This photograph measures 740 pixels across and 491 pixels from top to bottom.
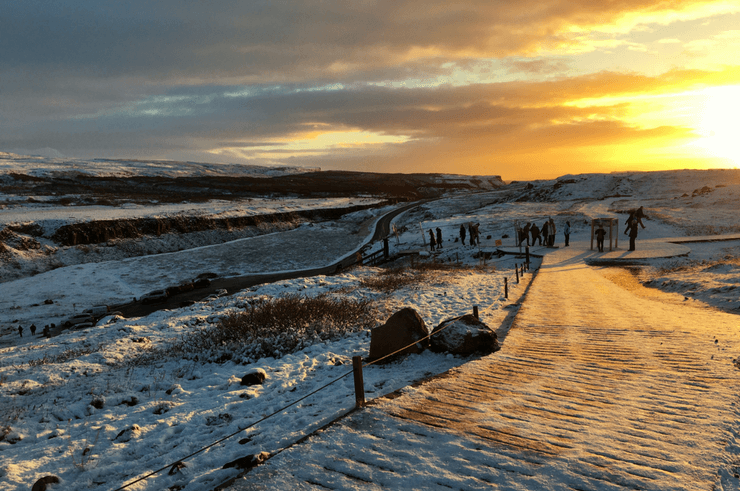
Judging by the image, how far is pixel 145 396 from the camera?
787 centimetres

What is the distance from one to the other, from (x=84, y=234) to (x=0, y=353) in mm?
35900

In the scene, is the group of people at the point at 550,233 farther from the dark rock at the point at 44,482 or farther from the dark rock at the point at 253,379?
the dark rock at the point at 44,482

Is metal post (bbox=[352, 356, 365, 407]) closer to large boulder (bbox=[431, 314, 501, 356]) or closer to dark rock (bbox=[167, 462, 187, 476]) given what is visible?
dark rock (bbox=[167, 462, 187, 476])

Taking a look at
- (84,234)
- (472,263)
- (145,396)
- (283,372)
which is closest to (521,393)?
(283,372)

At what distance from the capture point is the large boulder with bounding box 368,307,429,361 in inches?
365

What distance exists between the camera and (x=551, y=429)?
17.3 ft

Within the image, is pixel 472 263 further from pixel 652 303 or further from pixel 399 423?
pixel 399 423

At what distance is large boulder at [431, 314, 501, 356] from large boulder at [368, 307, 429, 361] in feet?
1.40

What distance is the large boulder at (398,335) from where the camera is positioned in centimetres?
927

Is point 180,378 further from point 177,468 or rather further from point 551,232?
point 551,232

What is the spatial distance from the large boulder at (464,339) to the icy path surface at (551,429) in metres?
0.39

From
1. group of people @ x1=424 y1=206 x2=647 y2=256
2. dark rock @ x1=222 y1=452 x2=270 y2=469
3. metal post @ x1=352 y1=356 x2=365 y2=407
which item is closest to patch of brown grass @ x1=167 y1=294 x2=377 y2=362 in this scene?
metal post @ x1=352 y1=356 x2=365 y2=407

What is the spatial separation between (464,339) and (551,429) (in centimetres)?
394

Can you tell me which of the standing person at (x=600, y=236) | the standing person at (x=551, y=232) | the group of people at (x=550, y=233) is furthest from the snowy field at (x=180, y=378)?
the standing person at (x=551, y=232)
